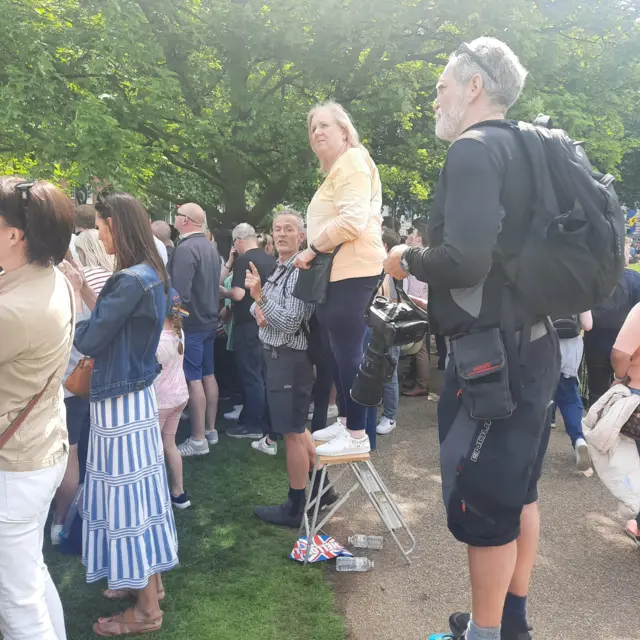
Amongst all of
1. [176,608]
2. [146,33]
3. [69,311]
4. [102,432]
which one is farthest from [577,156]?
[146,33]

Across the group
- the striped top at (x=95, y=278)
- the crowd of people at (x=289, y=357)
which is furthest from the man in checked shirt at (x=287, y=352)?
the striped top at (x=95, y=278)

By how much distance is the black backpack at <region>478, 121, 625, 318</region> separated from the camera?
173cm

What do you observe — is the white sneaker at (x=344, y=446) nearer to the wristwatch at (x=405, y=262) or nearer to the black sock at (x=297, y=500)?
the black sock at (x=297, y=500)

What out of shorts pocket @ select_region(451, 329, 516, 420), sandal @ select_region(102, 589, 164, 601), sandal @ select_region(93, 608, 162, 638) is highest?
shorts pocket @ select_region(451, 329, 516, 420)

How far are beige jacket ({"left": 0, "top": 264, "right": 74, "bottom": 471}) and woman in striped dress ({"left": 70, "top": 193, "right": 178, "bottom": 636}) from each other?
533 millimetres

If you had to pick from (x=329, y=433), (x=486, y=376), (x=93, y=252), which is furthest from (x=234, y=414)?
(x=486, y=376)

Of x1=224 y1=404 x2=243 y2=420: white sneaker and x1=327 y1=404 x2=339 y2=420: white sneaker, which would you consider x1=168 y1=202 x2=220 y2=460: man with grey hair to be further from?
x1=327 y1=404 x2=339 y2=420: white sneaker

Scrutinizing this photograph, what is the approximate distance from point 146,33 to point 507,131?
740 centimetres

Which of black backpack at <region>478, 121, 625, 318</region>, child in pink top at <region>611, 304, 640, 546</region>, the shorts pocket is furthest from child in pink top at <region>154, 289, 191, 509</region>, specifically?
child in pink top at <region>611, 304, 640, 546</region>

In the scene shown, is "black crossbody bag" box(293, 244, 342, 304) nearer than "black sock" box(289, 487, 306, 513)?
Yes

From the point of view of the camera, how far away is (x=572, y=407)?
16.3ft

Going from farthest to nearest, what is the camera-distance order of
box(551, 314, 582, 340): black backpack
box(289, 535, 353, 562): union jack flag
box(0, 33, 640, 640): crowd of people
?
box(551, 314, 582, 340): black backpack
box(289, 535, 353, 562): union jack flag
box(0, 33, 640, 640): crowd of people

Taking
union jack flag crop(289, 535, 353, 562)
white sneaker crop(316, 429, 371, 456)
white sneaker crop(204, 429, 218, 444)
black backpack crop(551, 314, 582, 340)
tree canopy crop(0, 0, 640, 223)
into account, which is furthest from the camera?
tree canopy crop(0, 0, 640, 223)

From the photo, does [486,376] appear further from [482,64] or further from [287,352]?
[287,352]
